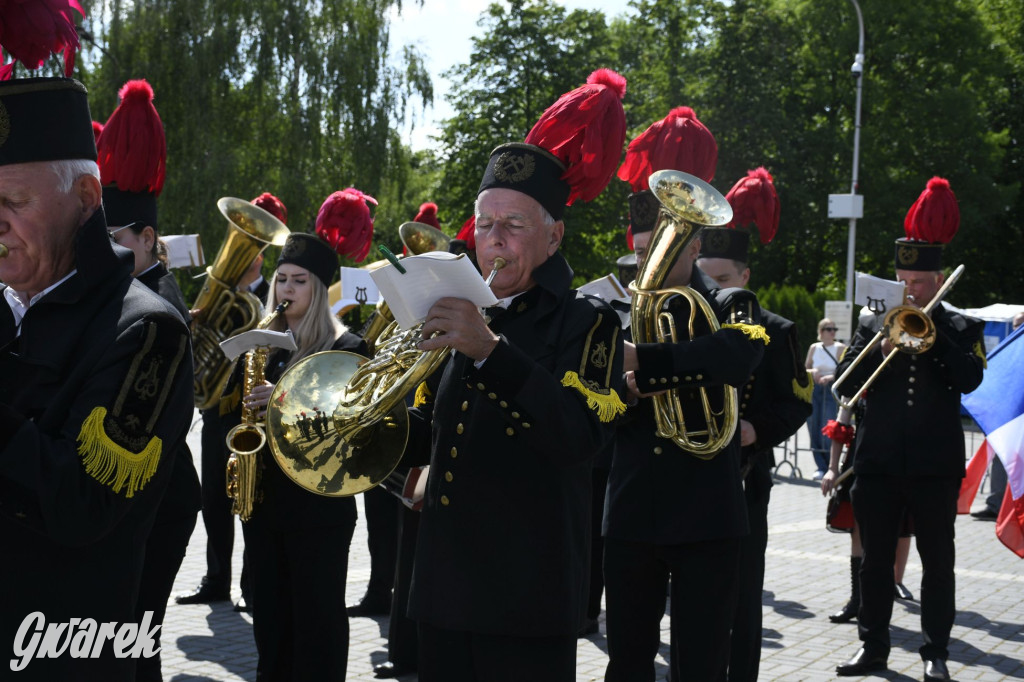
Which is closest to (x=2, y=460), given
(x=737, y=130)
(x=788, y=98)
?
(x=737, y=130)

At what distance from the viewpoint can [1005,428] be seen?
7.90m

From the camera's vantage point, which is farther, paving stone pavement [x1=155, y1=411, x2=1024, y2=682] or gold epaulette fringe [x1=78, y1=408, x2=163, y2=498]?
paving stone pavement [x1=155, y1=411, x2=1024, y2=682]

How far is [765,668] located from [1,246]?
4.92 meters

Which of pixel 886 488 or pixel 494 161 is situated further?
pixel 886 488

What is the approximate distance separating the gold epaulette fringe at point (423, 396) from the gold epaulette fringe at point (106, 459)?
3.94 feet

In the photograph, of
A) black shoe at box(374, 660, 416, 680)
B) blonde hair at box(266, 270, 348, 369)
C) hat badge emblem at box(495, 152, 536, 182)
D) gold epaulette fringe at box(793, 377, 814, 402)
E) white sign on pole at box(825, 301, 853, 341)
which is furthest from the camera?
white sign on pole at box(825, 301, 853, 341)

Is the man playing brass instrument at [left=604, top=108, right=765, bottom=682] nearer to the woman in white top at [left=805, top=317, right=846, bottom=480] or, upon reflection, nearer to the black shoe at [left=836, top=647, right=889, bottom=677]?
the black shoe at [left=836, top=647, right=889, bottom=677]

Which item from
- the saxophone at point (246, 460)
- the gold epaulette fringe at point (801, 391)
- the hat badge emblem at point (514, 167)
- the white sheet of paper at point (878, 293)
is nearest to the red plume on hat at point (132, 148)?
the saxophone at point (246, 460)

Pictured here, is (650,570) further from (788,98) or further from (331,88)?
(788,98)

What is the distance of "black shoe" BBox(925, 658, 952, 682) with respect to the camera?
20.0 feet

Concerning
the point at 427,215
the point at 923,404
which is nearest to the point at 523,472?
the point at 923,404

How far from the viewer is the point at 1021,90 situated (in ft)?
125

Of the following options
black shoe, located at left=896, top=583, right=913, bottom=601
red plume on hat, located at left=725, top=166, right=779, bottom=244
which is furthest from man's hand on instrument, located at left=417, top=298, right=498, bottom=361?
black shoe, located at left=896, top=583, right=913, bottom=601

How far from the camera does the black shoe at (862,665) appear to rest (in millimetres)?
6207
